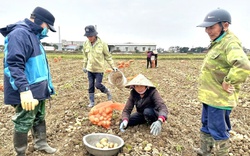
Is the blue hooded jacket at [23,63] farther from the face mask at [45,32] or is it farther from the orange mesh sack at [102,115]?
the orange mesh sack at [102,115]

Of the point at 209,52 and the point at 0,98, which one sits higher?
the point at 209,52

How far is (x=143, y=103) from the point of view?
4.15 metres

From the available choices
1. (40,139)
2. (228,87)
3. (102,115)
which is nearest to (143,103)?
(102,115)

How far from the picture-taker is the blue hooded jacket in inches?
113

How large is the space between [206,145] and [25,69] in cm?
274

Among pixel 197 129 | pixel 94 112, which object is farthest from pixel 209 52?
pixel 94 112

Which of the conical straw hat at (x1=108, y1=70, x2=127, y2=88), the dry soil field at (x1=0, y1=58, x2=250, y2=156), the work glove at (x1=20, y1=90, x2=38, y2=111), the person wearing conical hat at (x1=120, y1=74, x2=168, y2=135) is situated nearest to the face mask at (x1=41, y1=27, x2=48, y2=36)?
the work glove at (x1=20, y1=90, x2=38, y2=111)

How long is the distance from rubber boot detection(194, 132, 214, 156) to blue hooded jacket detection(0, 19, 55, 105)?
7.62ft

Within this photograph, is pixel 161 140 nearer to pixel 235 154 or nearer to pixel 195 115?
pixel 235 154

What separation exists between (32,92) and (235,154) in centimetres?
315

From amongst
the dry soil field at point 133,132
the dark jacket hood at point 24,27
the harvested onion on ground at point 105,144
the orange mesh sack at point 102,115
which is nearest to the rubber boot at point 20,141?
the dry soil field at point 133,132

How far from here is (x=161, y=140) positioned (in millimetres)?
3896

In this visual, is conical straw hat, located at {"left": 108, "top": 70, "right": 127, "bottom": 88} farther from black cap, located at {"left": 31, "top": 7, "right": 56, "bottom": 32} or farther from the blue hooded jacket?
black cap, located at {"left": 31, "top": 7, "right": 56, "bottom": 32}

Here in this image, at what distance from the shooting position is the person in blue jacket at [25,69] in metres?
2.88
